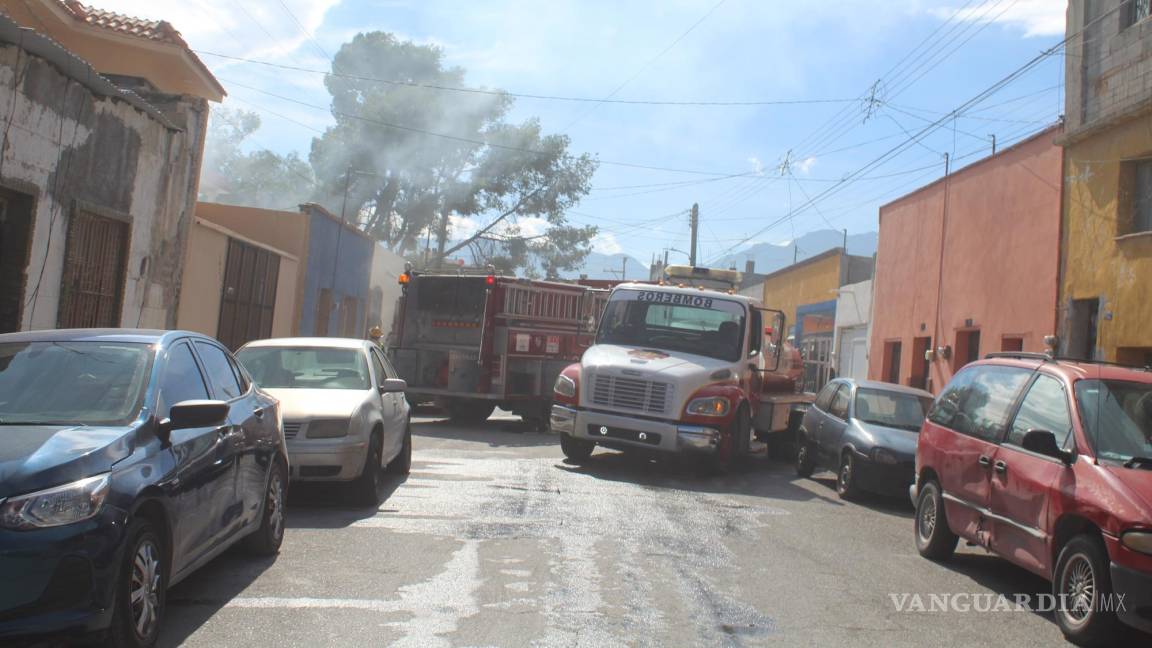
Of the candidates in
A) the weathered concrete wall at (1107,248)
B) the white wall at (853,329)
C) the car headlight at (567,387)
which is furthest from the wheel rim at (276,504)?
the white wall at (853,329)

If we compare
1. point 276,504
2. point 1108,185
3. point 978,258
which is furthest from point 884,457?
point 978,258

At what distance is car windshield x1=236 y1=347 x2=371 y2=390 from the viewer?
32.0 feet

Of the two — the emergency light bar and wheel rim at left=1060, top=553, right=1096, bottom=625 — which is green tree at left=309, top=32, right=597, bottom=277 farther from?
wheel rim at left=1060, top=553, right=1096, bottom=625

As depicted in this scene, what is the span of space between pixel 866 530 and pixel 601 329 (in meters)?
5.48

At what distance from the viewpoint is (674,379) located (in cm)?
1259

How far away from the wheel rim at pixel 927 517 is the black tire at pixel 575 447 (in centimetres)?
523

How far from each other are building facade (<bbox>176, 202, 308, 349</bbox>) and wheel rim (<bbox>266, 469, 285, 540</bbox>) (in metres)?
10.1

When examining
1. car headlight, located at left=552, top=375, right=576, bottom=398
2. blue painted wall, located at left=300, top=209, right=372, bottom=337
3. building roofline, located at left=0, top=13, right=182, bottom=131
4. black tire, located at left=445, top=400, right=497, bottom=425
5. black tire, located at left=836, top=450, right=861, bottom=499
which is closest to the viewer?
building roofline, located at left=0, top=13, right=182, bottom=131

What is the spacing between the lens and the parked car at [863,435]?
11.8 meters

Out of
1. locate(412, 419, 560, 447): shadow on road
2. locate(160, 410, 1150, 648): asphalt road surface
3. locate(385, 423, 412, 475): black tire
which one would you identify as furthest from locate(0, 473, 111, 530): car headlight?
locate(412, 419, 560, 447): shadow on road

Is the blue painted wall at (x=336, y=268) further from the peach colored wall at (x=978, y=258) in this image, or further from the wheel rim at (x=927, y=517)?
the wheel rim at (x=927, y=517)

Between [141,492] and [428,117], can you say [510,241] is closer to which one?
[428,117]

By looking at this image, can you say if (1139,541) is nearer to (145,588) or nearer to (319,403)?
(145,588)

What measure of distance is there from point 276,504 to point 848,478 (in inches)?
290
